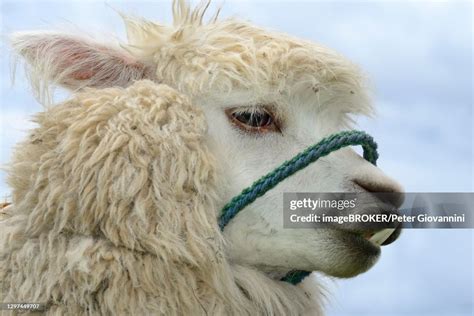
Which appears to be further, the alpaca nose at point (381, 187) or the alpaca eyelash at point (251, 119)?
the alpaca eyelash at point (251, 119)

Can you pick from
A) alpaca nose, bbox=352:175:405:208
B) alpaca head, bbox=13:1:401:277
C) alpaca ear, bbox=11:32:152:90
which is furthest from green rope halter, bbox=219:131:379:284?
alpaca ear, bbox=11:32:152:90

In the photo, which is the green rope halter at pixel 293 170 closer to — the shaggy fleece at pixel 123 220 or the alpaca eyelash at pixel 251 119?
the shaggy fleece at pixel 123 220

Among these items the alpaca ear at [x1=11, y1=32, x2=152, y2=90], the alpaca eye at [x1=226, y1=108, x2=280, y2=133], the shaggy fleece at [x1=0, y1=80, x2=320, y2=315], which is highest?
the alpaca ear at [x1=11, y1=32, x2=152, y2=90]

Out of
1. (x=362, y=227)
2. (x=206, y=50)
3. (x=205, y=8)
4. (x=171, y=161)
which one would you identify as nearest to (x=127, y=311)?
(x=171, y=161)

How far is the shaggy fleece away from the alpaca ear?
0.28 metres

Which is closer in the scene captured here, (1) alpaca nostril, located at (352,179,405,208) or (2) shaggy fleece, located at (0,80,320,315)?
(2) shaggy fleece, located at (0,80,320,315)

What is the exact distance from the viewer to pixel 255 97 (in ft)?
10.4

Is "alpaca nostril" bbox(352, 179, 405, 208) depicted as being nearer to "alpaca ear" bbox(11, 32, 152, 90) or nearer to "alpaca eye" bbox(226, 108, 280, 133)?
"alpaca eye" bbox(226, 108, 280, 133)

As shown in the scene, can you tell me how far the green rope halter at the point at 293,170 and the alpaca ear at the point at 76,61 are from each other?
0.71 m

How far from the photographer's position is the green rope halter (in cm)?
303

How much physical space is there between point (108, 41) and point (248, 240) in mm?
1095

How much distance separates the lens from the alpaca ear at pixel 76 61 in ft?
11.2

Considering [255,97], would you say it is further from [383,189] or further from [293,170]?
[383,189]

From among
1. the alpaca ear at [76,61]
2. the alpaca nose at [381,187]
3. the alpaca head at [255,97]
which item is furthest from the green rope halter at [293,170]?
the alpaca ear at [76,61]
